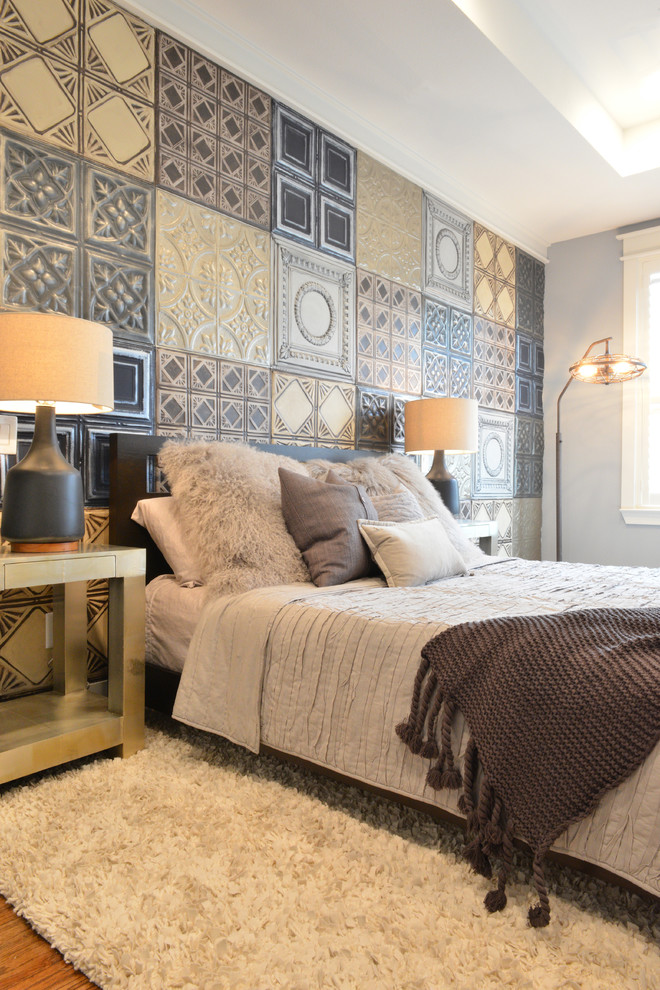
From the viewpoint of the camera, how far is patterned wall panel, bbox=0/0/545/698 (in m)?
2.27

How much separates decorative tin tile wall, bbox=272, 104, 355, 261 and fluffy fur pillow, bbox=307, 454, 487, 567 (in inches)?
45.1

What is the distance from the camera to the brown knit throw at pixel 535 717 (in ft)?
4.00

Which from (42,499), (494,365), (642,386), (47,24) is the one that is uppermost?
(47,24)

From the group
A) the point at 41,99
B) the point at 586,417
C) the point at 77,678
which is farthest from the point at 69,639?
the point at 586,417

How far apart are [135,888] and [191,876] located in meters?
0.11

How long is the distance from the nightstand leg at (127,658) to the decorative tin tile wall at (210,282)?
1083mm

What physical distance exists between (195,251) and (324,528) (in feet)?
4.33

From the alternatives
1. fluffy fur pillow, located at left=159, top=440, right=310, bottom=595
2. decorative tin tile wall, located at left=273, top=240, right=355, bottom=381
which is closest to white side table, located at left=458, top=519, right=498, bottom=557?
decorative tin tile wall, located at left=273, top=240, right=355, bottom=381

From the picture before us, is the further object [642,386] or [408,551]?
[642,386]

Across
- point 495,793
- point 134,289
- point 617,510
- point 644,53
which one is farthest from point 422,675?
point 617,510

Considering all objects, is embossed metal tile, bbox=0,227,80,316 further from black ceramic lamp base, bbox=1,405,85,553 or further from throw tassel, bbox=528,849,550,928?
throw tassel, bbox=528,849,550,928

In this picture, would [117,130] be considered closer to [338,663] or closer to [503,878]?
[338,663]

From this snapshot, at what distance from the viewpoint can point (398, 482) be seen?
300 centimetres

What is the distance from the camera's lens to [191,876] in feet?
4.51
